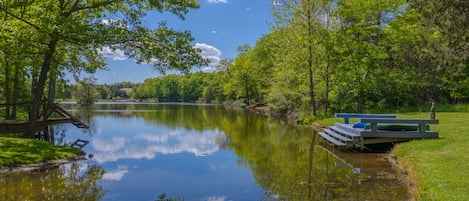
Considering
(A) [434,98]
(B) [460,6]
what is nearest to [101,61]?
(B) [460,6]

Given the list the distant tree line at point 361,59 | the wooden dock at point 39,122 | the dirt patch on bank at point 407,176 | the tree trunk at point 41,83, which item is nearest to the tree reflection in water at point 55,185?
the tree trunk at point 41,83

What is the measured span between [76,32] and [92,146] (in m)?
6.13

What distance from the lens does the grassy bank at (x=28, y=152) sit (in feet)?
36.3

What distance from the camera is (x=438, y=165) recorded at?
29.5ft

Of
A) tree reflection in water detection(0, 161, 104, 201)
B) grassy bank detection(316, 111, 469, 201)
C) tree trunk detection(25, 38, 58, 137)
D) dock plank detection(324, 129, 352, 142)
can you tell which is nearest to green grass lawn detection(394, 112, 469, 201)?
grassy bank detection(316, 111, 469, 201)

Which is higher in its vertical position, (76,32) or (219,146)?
(76,32)

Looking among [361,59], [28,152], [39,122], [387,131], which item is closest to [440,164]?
[387,131]

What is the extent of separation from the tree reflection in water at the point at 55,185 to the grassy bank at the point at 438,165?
7276mm

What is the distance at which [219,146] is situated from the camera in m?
16.4

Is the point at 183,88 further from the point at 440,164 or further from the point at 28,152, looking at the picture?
the point at 440,164

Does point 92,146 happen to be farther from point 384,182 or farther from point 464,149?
point 464,149

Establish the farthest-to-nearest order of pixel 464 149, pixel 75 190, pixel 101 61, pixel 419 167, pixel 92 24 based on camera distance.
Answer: pixel 101 61 → pixel 92 24 → pixel 464 149 → pixel 419 167 → pixel 75 190

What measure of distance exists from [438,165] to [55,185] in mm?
9752

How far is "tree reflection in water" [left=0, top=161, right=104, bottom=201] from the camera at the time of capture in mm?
7984
